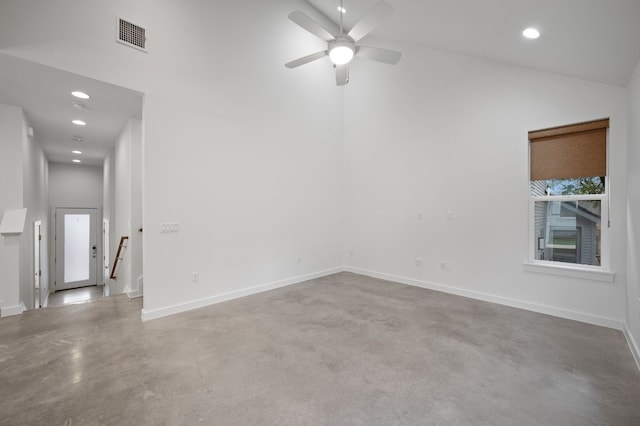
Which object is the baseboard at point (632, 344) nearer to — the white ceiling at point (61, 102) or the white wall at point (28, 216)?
the white ceiling at point (61, 102)

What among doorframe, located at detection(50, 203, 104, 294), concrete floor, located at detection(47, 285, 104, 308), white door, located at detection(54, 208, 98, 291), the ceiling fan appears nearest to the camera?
the ceiling fan

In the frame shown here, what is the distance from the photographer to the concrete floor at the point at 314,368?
1982 mm

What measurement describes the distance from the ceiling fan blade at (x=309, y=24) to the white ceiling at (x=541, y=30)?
1325 mm

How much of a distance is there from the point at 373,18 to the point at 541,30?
5.43ft

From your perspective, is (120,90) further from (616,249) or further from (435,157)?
(616,249)

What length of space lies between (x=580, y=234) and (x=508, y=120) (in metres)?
1.74

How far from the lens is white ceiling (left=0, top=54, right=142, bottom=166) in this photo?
119 inches

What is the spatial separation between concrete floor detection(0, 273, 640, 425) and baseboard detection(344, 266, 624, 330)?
178mm

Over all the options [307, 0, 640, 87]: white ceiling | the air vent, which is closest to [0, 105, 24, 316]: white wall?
the air vent

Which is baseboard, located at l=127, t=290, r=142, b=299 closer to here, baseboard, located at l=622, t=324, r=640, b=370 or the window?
the window

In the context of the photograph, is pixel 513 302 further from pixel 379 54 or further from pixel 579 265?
pixel 379 54

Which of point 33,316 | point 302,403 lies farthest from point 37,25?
point 302,403

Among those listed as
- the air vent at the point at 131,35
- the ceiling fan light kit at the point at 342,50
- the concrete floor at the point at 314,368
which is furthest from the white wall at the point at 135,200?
the ceiling fan light kit at the point at 342,50

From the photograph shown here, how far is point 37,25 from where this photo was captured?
9.27ft
